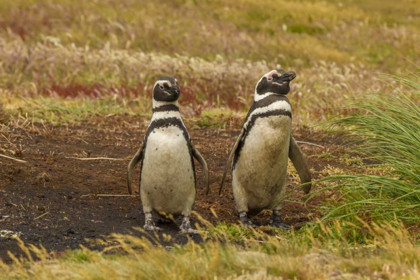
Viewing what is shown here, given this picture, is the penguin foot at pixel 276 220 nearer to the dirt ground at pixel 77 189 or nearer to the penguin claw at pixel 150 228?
the dirt ground at pixel 77 189

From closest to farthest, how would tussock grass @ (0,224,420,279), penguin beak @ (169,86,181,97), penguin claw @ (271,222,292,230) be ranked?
tussock grass @ (0,224,420,279) < penguin beak @ (169,86,181,97) < penguin claw @ (271,222,292,230)

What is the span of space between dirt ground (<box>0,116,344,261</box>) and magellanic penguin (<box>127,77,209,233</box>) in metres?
0.27

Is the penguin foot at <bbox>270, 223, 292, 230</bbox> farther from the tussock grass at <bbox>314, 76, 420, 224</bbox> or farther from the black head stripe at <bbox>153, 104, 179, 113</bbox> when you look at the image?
the black head stripe at <bbox>153, 104, 179, 113</bbox>

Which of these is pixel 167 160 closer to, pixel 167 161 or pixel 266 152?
pixel 167 161

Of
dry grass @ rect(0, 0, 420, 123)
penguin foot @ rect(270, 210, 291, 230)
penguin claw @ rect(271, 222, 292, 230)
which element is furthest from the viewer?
dry grass @ rect(0, 0, 420, 123)

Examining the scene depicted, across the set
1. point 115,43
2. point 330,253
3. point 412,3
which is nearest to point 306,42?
point 115,43

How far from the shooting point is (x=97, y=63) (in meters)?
14.6

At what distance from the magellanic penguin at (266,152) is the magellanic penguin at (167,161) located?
1.34ft

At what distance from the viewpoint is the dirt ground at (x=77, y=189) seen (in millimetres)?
6273

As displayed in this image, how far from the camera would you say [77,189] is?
7.34 metres

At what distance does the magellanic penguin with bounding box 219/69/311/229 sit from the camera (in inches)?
252

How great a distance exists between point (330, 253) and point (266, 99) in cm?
213

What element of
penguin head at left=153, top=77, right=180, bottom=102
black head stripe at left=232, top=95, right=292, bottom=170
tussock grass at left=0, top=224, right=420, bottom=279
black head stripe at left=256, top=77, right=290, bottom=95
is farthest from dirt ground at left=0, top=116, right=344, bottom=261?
tussock grass at left=0, top=224, right=420, bottom=279

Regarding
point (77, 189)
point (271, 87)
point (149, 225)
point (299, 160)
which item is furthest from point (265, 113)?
point (77, 189)
